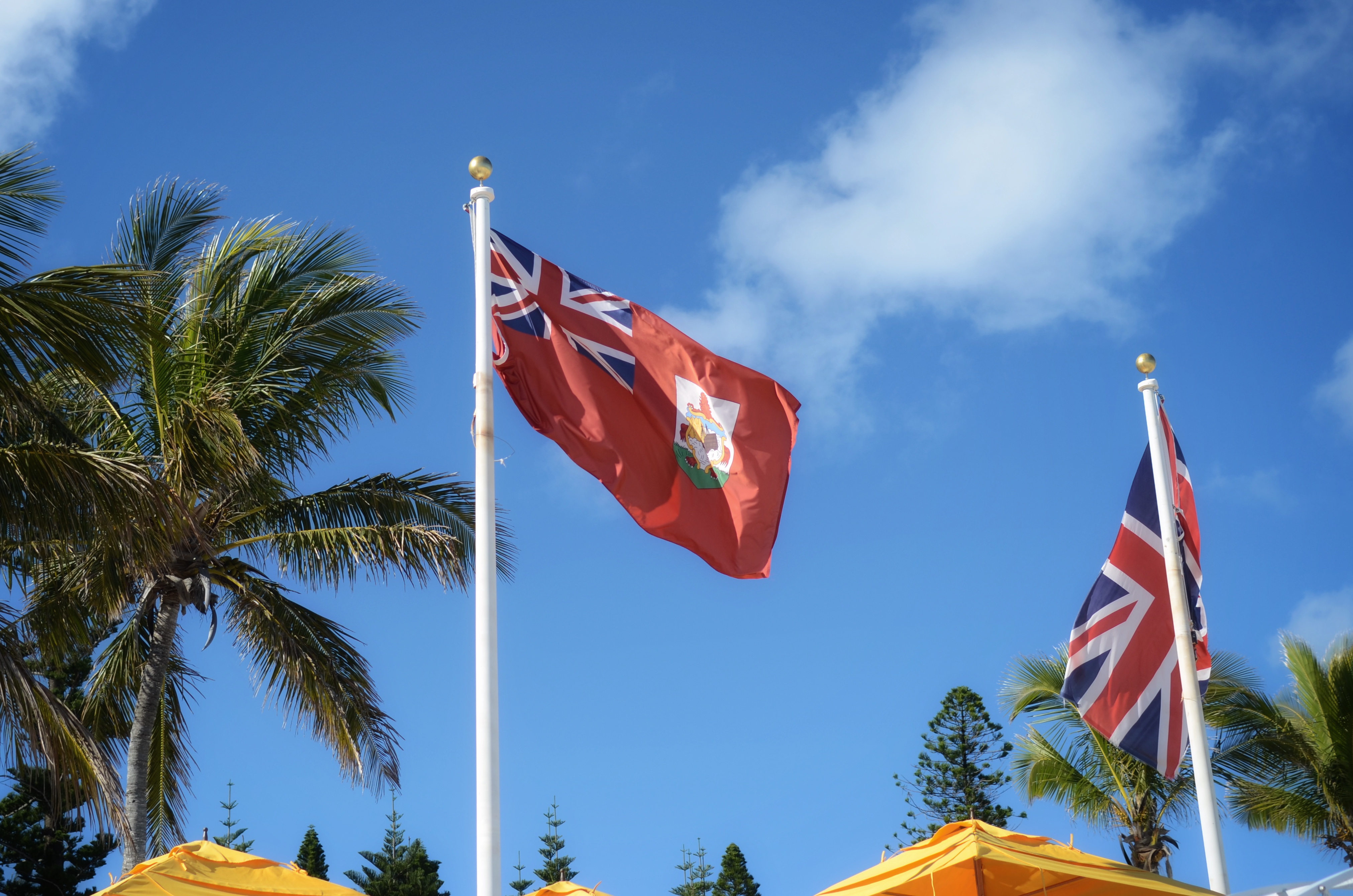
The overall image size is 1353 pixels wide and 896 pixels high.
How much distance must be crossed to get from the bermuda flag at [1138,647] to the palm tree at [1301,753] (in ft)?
32.8

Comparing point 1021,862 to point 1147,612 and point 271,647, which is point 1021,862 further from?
point 271,647

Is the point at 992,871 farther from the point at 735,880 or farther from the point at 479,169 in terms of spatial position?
the point at 735,880

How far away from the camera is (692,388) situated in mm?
→ 9891

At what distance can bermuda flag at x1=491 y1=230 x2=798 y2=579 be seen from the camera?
9.18 metres

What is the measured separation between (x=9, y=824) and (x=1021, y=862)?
25374 millimetres

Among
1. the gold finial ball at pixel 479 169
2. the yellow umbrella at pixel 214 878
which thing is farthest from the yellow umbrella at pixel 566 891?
the gold finial ball at pixel 479 169

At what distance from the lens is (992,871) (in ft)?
34.2

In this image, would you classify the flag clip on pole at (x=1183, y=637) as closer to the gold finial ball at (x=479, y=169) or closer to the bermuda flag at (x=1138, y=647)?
the bermuda flag at (x=1138, y=647)

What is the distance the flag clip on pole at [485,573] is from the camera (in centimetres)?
751

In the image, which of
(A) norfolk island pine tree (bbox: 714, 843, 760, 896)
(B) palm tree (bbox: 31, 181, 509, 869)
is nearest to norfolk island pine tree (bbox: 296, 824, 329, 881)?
(A) norfolk island pine tree (bbox: 714, 843, 760, 896)

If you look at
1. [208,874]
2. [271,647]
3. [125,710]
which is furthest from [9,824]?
[208,874]

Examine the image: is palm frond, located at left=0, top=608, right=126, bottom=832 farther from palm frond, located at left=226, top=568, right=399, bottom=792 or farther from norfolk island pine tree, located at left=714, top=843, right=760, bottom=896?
norfolk island pine tree, located at left=714, top=843, right=760, bottom=896

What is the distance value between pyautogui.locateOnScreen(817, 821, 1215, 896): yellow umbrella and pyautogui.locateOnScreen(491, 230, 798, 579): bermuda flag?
2.88m

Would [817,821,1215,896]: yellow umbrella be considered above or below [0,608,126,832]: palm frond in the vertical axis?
below
